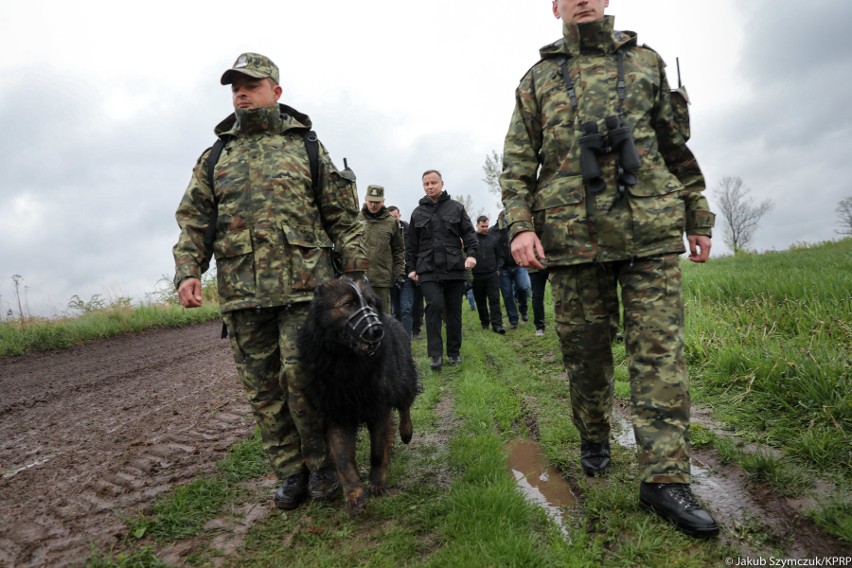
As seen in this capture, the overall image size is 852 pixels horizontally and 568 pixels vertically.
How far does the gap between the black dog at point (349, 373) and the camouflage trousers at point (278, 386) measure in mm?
165

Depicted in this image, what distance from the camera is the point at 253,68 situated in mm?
3309

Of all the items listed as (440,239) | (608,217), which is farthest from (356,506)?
(440,239)

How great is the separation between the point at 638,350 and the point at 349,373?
5.54ft

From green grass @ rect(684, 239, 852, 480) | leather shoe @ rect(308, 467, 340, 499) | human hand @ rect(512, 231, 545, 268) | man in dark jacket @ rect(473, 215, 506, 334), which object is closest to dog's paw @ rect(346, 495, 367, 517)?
leather shoe @ rect(308, 467, 340, 499)

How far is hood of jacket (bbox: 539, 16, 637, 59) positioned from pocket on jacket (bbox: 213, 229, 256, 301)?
7.57ft

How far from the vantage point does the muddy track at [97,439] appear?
2.89 metres

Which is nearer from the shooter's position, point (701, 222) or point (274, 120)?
point (701, 222)

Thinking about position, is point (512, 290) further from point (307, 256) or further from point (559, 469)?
point (307, 256)

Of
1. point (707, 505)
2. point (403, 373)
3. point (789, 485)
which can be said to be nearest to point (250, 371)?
point (403, 373)

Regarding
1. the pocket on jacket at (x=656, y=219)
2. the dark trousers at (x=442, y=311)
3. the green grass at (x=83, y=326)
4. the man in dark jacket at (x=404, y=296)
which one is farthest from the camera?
the green grass at (x=83, y=326)

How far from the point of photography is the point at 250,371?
3.24 m

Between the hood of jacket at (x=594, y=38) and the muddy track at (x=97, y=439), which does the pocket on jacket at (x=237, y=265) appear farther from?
the hood of jacket at (x=594, y=38)

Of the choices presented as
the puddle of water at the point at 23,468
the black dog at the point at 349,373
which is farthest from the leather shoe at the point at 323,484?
the puddle of water at the point at 23,468

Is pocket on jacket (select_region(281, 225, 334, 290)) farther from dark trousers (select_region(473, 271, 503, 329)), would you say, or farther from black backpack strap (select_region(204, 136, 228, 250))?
dark trousers (select_region(473, 271, 503, 329))
